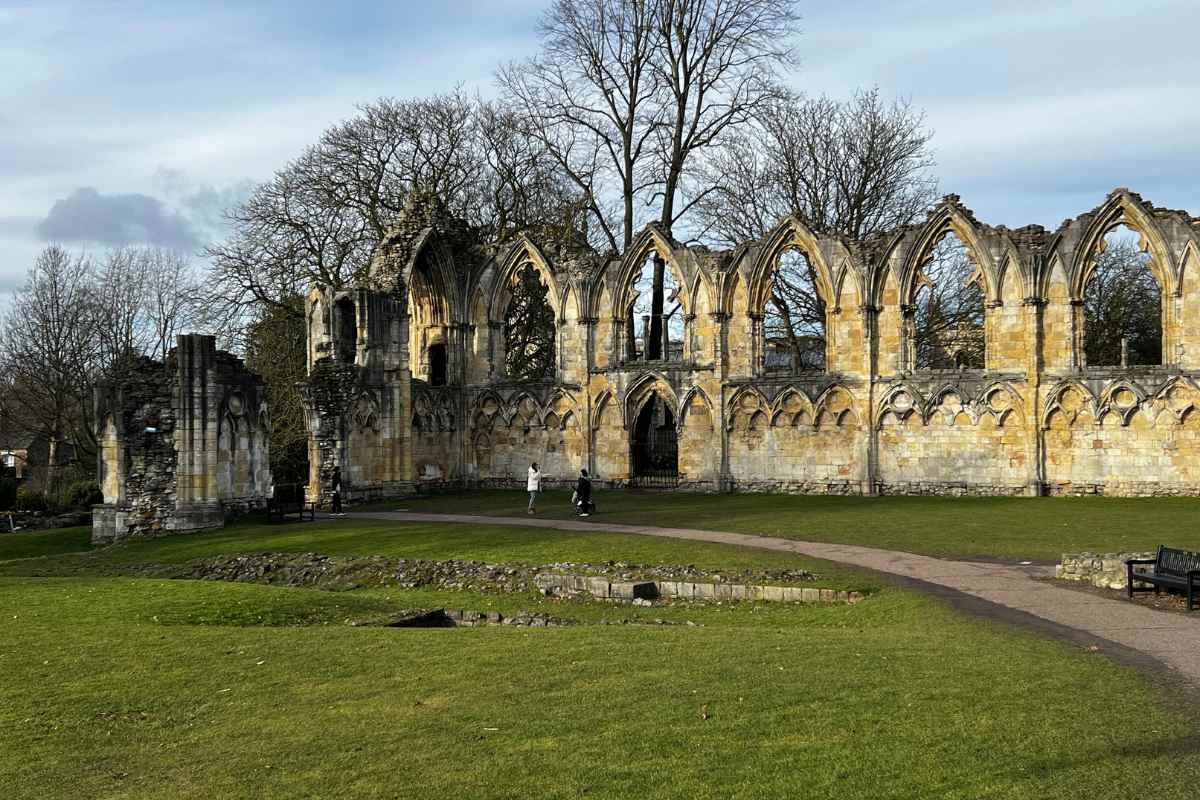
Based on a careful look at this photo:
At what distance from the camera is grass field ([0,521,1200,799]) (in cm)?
647

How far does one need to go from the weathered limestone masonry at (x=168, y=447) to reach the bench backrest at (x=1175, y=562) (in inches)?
789

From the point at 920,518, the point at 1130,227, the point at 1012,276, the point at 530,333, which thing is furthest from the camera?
the point at 530,333

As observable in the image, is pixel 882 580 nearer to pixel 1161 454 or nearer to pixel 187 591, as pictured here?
pixel 187 591

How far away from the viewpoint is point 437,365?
35625 millimetres

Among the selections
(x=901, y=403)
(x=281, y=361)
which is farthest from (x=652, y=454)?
(x=281, y=361)

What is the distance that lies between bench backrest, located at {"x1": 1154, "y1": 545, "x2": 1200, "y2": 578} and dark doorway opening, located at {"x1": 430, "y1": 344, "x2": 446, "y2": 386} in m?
25.4

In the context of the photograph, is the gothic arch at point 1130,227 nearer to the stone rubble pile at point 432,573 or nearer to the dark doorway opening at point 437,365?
the stone rubble pile at point 432,573

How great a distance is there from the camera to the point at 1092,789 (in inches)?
242

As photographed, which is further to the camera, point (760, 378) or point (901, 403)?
point (760, 378)

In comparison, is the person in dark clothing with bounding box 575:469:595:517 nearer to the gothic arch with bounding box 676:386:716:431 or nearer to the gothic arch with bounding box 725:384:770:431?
the gothic arch with bounding box 676:386:716:431

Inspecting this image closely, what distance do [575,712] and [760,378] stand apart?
948 inches

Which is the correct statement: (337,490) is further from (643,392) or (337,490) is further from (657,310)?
(657,310)

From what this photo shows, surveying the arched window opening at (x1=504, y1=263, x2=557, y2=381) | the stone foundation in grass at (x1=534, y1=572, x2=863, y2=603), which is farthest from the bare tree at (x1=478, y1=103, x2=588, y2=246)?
the stone foundation in grass at (x1=534, y1=572, x2=863, y2=603)

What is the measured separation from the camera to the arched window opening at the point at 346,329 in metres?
30.7
